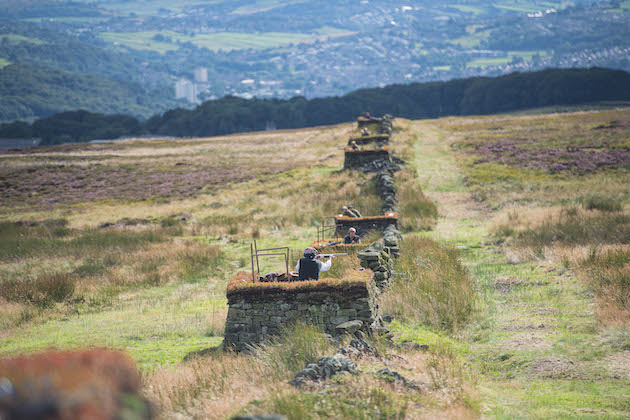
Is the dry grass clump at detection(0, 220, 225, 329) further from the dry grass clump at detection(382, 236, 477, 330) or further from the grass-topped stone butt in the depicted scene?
the dry grass clump at detection(382, 236, 477, 330)

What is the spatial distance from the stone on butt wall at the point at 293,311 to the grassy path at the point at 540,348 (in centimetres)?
194

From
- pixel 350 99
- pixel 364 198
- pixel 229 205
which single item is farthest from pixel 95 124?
pixel 364 198

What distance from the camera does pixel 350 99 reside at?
7126 inches

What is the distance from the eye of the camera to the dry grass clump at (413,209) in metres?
22.3

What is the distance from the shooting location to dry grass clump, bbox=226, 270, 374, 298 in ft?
33.4

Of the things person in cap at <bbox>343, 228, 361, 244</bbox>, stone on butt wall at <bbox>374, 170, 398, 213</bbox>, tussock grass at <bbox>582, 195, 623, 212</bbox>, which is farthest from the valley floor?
person in cap at <bbox>343, 228, 361, 244</bbox>

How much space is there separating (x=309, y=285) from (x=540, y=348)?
13.9ft

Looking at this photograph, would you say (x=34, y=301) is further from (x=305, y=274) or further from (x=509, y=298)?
(x=509, y=298)

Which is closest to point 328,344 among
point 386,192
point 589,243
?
point 589,243

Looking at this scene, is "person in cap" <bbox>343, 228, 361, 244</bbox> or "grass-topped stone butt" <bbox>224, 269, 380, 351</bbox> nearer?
"grass-topped stone butt" <bbox>224, 269, 380, 351</bbox>

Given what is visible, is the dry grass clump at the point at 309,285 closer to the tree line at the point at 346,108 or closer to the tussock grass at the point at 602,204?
the tussock grass at the point at 602,204

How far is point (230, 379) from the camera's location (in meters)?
7.71

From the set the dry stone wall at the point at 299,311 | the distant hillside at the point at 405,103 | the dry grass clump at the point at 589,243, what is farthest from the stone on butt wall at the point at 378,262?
the distant hillside at the point at 405,103

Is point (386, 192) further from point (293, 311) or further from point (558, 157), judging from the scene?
point (558, 157)
